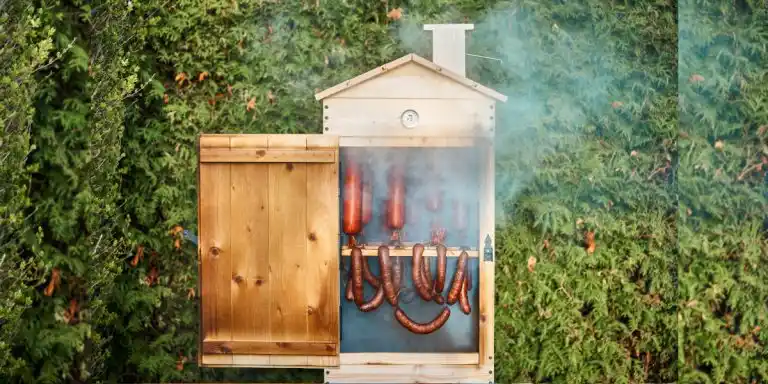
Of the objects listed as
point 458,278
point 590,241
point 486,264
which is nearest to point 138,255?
point 458,278

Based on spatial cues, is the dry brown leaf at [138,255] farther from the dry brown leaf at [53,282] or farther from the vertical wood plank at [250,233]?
the vertical wood plank at [250,233]

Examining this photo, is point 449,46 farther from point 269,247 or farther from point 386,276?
point 269,247

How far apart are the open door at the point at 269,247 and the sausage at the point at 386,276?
7.9 inches

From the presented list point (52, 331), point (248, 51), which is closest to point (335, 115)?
point (248, 51)

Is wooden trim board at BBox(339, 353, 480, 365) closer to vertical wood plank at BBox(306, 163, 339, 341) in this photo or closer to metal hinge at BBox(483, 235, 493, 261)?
vertical wood plank at BBox(306, 163, 339, 341)

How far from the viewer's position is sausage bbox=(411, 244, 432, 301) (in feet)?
11.3

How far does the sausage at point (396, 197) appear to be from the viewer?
11.5 ft

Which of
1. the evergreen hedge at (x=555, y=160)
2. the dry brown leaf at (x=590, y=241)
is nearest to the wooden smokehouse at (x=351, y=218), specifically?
the evergreen hedge at (x=555, y=160)

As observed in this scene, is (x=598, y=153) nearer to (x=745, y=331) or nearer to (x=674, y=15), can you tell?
(x=674, y=15)

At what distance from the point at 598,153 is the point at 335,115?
1.44 m

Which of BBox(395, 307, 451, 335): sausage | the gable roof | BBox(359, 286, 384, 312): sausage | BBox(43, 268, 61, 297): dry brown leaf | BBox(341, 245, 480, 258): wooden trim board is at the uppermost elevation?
the gable roof

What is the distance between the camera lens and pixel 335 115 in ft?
11.1

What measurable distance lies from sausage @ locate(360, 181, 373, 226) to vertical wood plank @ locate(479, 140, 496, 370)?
478 mm

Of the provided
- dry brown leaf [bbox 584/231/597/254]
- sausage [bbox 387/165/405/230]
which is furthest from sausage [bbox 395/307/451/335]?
dry brown leaf [bbox 584/231/597/254]
